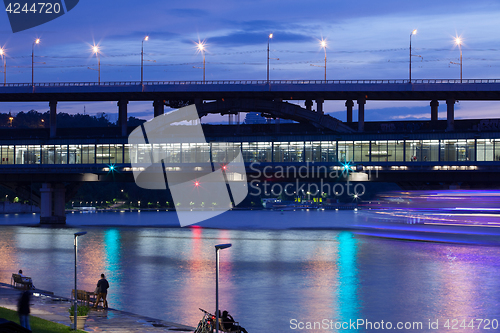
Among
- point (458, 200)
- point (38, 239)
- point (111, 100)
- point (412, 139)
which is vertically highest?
point (111, 100)

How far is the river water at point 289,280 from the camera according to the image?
1192 inches

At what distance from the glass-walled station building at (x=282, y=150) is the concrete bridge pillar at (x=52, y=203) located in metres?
5.92

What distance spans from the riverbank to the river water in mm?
2327

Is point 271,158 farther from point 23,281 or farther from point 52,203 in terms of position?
point 23,281

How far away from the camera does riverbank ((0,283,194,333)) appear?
24.9 metres

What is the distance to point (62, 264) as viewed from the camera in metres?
52.2

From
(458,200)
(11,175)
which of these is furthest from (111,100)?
(458,200)

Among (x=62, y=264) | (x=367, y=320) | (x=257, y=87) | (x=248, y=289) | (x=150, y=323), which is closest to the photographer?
(x=150, y=323)

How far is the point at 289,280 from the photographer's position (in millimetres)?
42469

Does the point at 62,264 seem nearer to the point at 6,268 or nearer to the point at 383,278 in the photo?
the point at 6,268

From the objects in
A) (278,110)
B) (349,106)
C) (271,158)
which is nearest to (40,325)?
(271,158)

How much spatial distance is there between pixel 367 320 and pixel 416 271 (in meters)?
19.3

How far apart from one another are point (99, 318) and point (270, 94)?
8948 cm

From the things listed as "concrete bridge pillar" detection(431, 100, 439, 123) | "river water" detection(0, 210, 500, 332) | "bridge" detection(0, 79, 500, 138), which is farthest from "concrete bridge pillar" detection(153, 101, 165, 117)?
"concrete bridge pillar" detection(431, 100, 439, 123)
